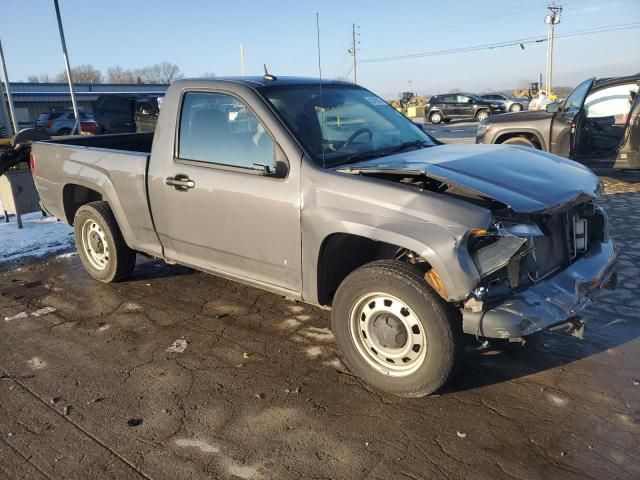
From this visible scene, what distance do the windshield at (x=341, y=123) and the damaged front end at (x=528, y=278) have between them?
1254mm

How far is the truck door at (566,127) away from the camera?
870 cm

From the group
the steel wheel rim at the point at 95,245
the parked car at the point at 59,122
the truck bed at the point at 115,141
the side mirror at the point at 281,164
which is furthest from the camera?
the parked car at the point at 59,122

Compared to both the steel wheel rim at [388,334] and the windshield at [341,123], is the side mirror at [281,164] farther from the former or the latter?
the steel wheel rim at [388,334]

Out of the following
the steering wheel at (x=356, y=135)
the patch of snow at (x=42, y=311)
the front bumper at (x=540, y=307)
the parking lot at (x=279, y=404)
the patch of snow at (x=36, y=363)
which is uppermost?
the steering wheel at (x=356, y=135)

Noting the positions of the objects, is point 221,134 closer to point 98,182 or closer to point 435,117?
point 98,182

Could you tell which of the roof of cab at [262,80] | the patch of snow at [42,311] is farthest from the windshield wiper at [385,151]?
the patch of snow at [42,311]

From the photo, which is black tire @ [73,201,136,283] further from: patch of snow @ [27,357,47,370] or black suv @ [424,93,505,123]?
black suv @ [424,93,505,123]

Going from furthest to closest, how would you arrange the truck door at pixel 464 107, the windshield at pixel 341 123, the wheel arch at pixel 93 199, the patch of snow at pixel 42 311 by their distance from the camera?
1. the truck door at pixel 464 107
2. the wheel arch at pixel 93 199
3. the patch of snow at pixel 42 311
4. the windshield at pixel 341 123

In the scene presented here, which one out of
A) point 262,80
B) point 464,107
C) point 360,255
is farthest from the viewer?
point 464,107

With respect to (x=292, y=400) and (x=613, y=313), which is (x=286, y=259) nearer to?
(x=292, y=400)

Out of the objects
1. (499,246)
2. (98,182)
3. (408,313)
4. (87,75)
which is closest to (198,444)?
(408,313)

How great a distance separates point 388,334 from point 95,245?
11.8 feet

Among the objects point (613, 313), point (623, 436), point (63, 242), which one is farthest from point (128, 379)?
point (63, 242)

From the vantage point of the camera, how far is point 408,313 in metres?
3.15
